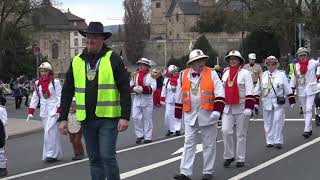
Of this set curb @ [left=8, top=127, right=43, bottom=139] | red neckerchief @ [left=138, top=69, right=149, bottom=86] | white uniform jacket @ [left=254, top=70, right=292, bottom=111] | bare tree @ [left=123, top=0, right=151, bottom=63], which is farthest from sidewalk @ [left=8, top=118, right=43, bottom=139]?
bare tree @ [left=123, top=0, right=151, bottom=63]

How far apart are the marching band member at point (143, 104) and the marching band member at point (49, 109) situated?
9.15ft

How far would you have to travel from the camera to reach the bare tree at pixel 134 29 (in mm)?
118125

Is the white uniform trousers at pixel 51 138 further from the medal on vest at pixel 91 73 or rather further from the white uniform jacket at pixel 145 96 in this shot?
the medal on vest at pixel 91 73

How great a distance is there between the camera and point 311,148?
39.2 ft

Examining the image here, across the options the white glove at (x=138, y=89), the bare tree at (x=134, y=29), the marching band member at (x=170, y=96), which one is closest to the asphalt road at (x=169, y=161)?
the marching band member at (x=170, y=96)

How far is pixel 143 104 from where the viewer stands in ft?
47.0

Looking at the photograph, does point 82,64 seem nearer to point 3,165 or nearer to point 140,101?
point 3,165

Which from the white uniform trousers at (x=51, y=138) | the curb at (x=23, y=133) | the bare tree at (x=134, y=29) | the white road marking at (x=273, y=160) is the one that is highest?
the bare tree at (x=134, y=29)

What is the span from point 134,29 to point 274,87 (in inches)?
4270

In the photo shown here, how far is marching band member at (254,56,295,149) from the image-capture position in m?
12.2

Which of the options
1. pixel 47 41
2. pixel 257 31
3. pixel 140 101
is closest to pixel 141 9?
pixel 47 41

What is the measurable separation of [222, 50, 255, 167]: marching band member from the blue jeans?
12.0 feet

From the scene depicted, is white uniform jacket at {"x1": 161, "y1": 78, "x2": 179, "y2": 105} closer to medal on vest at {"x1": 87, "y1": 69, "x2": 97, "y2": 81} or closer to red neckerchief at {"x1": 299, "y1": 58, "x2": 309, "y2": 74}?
red neckerchief at {"x1": 299, "y1": 58, "x2": 309, "y2": 74}

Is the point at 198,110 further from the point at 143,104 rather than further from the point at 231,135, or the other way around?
the point at 143,104
